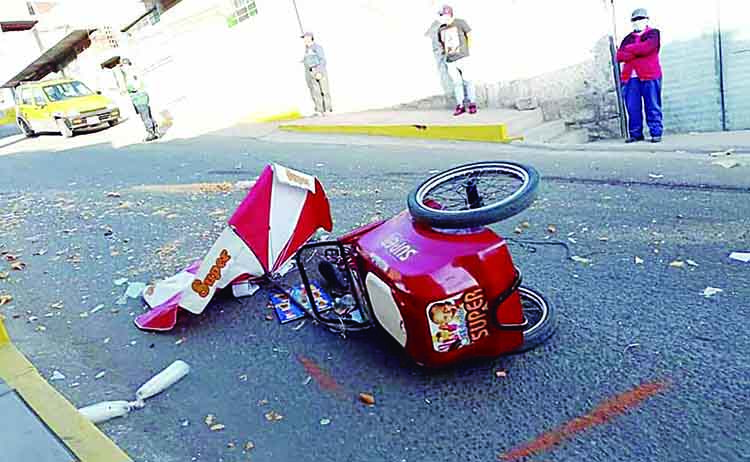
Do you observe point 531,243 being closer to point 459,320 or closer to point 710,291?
point 710,291

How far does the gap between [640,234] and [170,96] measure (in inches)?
741

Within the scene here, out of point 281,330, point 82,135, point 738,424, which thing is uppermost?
point 82,135

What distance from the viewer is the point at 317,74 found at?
45.6 feet

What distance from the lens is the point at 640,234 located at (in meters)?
4.41

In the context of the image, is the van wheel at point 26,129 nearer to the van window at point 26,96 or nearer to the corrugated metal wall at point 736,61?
the van window at point 26,96

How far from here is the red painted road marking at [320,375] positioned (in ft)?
9.85

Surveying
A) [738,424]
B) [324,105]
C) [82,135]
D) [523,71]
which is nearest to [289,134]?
[324,105]

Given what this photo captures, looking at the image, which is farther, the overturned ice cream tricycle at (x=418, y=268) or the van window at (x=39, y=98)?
the van window at (x=39, y=98)

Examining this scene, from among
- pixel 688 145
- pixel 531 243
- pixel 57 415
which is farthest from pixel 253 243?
pixel 688 145

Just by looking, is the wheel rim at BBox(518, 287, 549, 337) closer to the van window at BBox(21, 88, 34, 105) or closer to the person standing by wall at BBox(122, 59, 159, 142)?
the person standing by wall at BBox(122, 59, 159, 142)

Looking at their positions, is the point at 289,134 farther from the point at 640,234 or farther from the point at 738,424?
the point at 738,424

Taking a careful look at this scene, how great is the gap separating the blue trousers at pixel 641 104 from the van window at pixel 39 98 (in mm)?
18094

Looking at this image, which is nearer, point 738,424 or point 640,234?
point 738,424

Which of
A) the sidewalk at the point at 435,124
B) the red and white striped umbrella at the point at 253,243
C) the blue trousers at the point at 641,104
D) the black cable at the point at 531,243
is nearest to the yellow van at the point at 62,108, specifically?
the sidewalk at the point at 435,124
